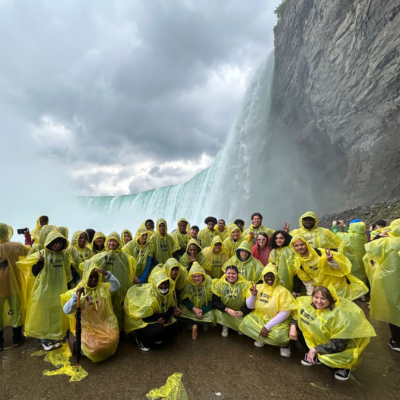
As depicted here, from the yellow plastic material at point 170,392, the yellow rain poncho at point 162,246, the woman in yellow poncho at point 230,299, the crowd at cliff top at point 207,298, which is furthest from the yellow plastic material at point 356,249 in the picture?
the yellow plastic material at point 170,392

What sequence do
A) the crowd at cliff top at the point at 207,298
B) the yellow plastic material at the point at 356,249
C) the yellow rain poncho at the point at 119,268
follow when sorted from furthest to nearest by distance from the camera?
the yellow plastic material at the point at 356,249 → the yellow rain poncho at the point at 119,268 → the crowd at cliff top at the point at 207,298

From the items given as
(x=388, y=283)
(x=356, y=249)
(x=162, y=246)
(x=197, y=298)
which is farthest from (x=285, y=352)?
(x=356, y=249)

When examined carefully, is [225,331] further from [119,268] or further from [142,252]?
[142,252]

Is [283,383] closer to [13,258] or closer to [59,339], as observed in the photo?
[59,339]

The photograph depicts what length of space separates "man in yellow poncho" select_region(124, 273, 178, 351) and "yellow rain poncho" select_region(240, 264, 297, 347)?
109 cm

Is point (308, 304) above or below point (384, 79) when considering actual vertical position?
below

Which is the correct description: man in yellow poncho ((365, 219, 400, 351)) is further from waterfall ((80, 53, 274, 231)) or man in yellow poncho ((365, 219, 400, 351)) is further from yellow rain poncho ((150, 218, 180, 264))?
waterfall ((80, 53, 274, 231))

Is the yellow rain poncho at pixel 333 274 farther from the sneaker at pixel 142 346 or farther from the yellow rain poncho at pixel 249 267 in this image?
the sneaker at pixel 142 346

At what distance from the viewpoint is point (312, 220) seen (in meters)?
4.58

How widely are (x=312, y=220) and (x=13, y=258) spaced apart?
4915 mm

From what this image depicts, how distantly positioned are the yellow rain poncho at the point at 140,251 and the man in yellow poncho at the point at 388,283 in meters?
3.75

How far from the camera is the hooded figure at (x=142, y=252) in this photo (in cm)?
477

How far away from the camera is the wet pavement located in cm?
263

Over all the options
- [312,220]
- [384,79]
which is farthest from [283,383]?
[384,79]
